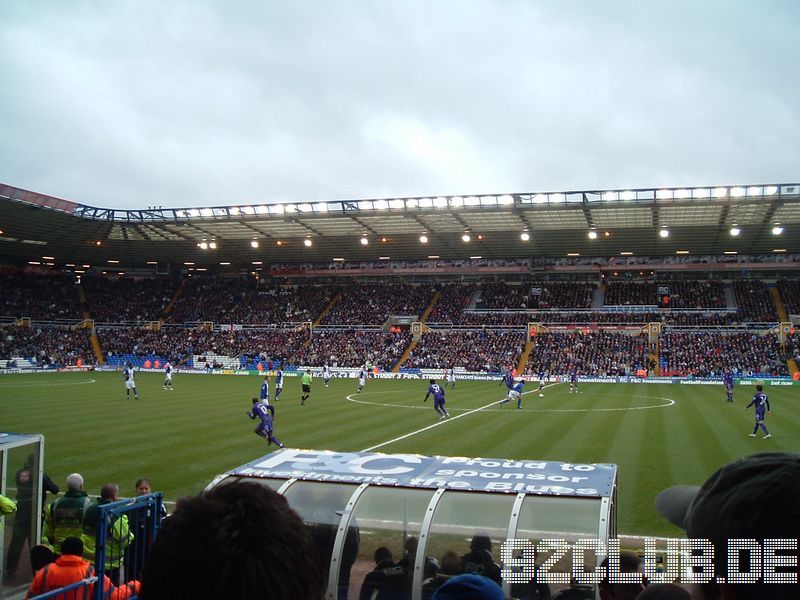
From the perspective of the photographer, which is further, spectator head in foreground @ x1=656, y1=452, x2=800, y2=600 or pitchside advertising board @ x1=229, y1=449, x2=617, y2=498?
pitchside advertising board @ x1=229, y1=449, x2=617, y2=498

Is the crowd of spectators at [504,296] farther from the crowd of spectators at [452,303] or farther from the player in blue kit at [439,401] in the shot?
the player in blue kit at [439,401]

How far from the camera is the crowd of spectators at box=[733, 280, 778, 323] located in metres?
59.2

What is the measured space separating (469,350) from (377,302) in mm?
15932

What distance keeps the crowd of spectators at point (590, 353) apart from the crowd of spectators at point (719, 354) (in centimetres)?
229

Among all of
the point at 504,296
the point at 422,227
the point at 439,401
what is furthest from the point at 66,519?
the point at 504,296

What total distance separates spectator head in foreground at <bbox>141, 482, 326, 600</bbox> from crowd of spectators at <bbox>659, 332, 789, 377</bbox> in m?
55.1

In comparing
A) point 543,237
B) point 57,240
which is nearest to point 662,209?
point 543,237

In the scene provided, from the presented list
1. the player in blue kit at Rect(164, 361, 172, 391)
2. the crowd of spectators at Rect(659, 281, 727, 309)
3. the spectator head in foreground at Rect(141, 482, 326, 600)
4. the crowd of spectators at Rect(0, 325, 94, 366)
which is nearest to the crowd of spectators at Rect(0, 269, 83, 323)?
the crowd of spectators at Rect(0, 325, 94, 366)

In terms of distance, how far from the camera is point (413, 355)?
201 ft

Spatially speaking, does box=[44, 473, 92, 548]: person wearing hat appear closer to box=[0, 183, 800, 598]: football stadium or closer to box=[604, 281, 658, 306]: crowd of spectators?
box=[0, 183, 800, 598]: football stadium

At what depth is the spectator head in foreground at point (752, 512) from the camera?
5.81 feet

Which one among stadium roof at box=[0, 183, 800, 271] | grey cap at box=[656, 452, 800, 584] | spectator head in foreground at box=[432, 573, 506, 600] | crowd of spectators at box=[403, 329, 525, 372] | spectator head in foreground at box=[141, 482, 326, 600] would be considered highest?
stadium roof at box=[0, 183, 800, 271]

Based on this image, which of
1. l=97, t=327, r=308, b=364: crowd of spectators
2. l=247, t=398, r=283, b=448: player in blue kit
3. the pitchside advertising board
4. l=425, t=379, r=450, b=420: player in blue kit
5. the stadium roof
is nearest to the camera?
the pitchside advertising board

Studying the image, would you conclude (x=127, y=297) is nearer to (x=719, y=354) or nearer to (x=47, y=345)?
(x=47, y=345)
